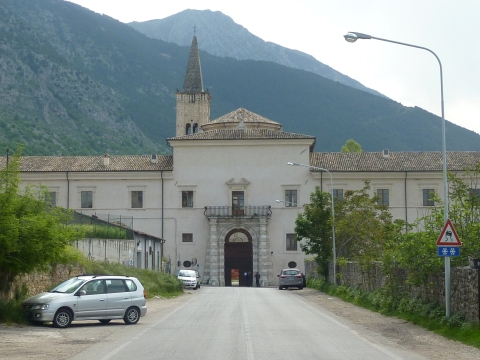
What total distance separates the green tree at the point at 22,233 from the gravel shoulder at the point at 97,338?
1.91 meters

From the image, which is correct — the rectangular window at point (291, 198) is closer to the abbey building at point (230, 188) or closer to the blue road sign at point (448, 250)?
the abbey building at point (230, 188)

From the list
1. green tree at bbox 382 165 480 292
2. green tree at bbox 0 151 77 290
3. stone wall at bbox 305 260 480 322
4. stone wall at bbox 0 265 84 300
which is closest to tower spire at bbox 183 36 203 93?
stone wall at bbox 0 265 84 300

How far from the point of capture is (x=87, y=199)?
7006 centimetres

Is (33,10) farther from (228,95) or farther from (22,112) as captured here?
(22,112)

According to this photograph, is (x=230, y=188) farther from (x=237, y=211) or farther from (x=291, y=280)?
(x=291, y=280)

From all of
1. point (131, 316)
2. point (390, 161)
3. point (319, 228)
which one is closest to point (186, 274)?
point (319, 228)

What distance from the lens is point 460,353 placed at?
51.7 ft

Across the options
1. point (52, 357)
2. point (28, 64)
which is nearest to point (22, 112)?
point (28, 64)

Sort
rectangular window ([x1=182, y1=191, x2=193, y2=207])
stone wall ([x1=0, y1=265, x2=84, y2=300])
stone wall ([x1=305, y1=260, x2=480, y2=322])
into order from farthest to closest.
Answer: rectangular window ([x1=182, y1=191, x2=193, y2=207]) < stone wall ([x1=0, y1=265, x2=84, y2=300]) < stone wall ([x1=305, y1=260, x2=480, y2=322])

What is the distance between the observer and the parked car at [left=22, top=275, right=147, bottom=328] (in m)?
21.0

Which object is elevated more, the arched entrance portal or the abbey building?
the abbey building

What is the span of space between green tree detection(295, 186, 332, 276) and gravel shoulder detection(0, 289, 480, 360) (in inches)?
961

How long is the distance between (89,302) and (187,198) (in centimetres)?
4836

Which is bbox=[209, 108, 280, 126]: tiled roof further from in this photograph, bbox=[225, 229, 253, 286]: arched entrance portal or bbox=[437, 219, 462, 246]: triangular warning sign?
bbox=[437, 219, 462, 246]: triangular warning sign
